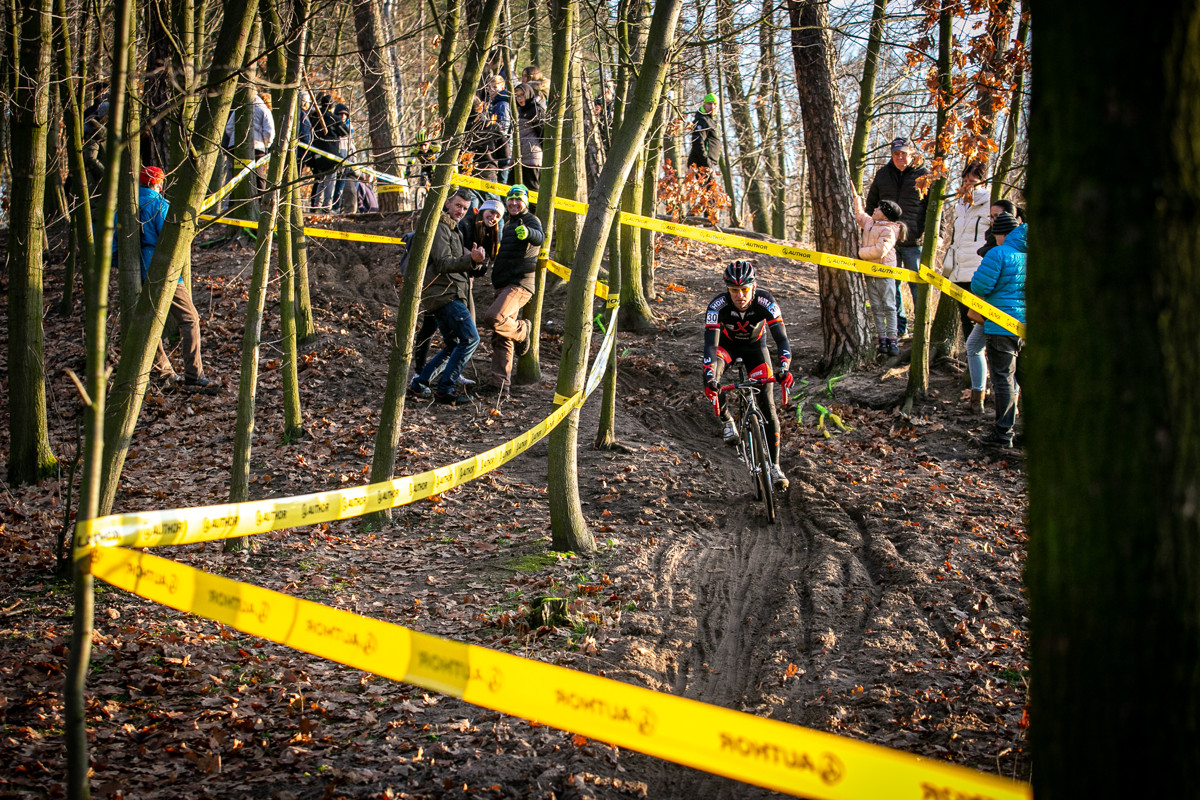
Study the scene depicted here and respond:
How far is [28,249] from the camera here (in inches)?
293

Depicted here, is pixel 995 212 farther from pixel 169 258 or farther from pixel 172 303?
pixel 172 303

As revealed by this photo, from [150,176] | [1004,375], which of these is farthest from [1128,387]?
[150,176]

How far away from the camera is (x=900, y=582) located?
6.08m

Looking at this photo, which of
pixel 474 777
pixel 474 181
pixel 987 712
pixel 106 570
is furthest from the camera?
pixel 474 181

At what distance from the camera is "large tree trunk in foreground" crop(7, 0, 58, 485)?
22.2 ft

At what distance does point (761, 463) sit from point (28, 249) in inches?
275

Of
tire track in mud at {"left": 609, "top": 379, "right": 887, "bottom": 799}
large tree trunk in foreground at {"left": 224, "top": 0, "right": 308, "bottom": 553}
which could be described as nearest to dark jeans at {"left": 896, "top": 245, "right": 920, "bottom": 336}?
tire track in mud at {"left": 609, "top": 379, "right": 887, "bottom": 799}

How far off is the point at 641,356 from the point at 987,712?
789 cm

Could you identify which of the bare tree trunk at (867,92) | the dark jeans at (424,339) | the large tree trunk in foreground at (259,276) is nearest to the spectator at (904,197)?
the bare tree trunk at (867,92)

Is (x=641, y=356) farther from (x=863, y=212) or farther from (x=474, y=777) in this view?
(x=474, y=777)

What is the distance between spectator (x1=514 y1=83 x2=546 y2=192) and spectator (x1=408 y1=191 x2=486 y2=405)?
3026 mm

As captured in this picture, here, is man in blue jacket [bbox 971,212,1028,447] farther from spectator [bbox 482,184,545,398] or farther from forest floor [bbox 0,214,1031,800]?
spectator [bbox 482,184,545,398]

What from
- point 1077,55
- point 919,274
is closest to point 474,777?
point 1077,55

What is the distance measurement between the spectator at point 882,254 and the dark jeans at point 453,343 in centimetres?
518
